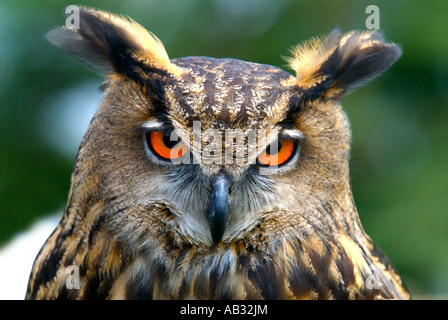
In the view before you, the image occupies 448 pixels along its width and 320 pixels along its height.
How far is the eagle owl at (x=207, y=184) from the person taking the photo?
1229 millimetres

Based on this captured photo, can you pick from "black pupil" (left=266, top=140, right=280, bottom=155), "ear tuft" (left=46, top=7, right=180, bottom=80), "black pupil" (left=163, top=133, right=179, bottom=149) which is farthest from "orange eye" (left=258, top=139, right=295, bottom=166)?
"ear tuft" (left=46, top=7, right=180, bottom=80)

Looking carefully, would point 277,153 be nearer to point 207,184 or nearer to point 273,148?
point 273,148

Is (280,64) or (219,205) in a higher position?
(280,64)

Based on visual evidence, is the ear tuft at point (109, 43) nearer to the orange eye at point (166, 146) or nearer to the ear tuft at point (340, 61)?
the orange eye at point (166, 146)

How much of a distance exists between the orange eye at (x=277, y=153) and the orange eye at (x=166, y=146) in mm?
215

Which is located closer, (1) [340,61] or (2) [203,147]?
(2) [203,147]

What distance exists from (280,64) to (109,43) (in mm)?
2767

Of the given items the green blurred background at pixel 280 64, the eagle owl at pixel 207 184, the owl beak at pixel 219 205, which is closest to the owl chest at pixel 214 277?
the eagle owl at pixel 207 184

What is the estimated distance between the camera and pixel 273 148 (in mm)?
1261

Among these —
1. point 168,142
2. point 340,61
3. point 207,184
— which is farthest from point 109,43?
point 340,61

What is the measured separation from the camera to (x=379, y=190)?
4402 millimetres

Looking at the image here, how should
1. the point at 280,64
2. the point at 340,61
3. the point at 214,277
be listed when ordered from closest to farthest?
the point at 214,277, the point at 340,61, the point at 280,64

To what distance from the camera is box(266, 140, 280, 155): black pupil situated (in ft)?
4.12

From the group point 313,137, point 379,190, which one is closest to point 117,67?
point 313,137
